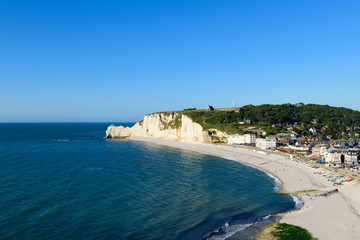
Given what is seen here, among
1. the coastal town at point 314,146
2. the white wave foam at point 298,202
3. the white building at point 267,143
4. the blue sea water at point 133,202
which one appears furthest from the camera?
the white building at point 267,143

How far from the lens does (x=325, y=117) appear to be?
137875 mm

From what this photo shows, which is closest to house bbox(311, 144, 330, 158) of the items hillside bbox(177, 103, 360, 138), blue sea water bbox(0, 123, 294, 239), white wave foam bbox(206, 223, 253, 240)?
blue sea water bbox(0, 123, 294, 239)

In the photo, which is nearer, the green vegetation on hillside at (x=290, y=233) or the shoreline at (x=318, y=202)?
the green vegetation on hillside at (x=290, y=233)

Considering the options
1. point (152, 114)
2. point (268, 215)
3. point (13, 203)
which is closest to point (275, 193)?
point (268, 215)

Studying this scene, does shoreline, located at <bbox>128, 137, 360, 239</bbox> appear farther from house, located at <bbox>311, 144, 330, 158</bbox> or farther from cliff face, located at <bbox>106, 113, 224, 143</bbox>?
cliff face, located at <bbox>106, 113, 224, 143</bbox>

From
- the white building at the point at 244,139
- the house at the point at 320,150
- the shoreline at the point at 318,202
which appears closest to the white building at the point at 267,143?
the white building at the point at 244,139

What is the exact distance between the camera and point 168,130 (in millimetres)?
133250

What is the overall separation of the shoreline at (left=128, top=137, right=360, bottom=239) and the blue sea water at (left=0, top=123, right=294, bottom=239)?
3013 millimetres

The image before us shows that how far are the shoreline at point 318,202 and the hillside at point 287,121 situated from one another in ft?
154

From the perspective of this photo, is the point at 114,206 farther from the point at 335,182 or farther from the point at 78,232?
the point at 335,182

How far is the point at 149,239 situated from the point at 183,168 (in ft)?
122

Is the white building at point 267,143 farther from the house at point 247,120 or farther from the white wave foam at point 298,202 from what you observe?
the white wave foam at point 298,202

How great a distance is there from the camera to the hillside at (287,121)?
371ft

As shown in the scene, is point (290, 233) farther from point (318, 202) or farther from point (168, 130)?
point (168, 130)
